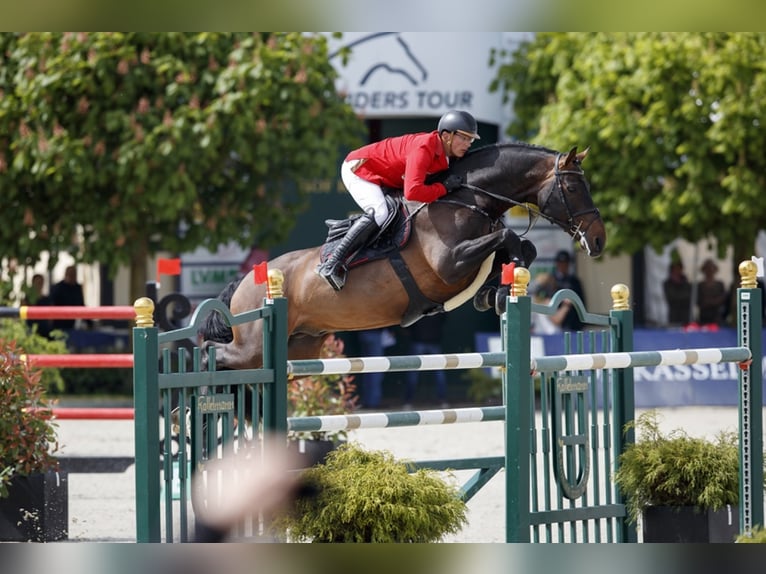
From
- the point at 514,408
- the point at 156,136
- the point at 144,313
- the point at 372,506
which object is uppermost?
the point at 156,136

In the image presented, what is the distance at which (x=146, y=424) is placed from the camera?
404 cm

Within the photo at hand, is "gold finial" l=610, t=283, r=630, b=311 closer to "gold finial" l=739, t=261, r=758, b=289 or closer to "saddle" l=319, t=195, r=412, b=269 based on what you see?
"gold finial" l=739, t=261, r=758, b=289

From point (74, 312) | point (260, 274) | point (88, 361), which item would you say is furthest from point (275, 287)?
point (88, 361)

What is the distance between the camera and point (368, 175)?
5996 mm

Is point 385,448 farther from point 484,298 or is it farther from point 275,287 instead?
point 275,287

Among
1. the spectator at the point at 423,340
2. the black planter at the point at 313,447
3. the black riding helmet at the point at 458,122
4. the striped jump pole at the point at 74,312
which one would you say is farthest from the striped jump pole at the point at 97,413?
the spectator at the point at 423,340

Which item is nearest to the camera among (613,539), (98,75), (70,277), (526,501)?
(526,501)

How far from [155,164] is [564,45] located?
15.3ft

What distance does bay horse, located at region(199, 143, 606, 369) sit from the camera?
228 inches

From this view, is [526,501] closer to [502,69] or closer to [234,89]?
[234,89]

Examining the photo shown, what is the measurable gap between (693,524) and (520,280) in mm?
1238

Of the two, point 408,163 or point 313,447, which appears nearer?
point 408,163

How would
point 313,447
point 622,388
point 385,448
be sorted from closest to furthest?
point 622,388 → point 313,447 → point 385,448

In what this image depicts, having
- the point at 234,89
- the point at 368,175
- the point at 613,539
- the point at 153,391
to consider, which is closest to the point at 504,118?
the point at 234,89
